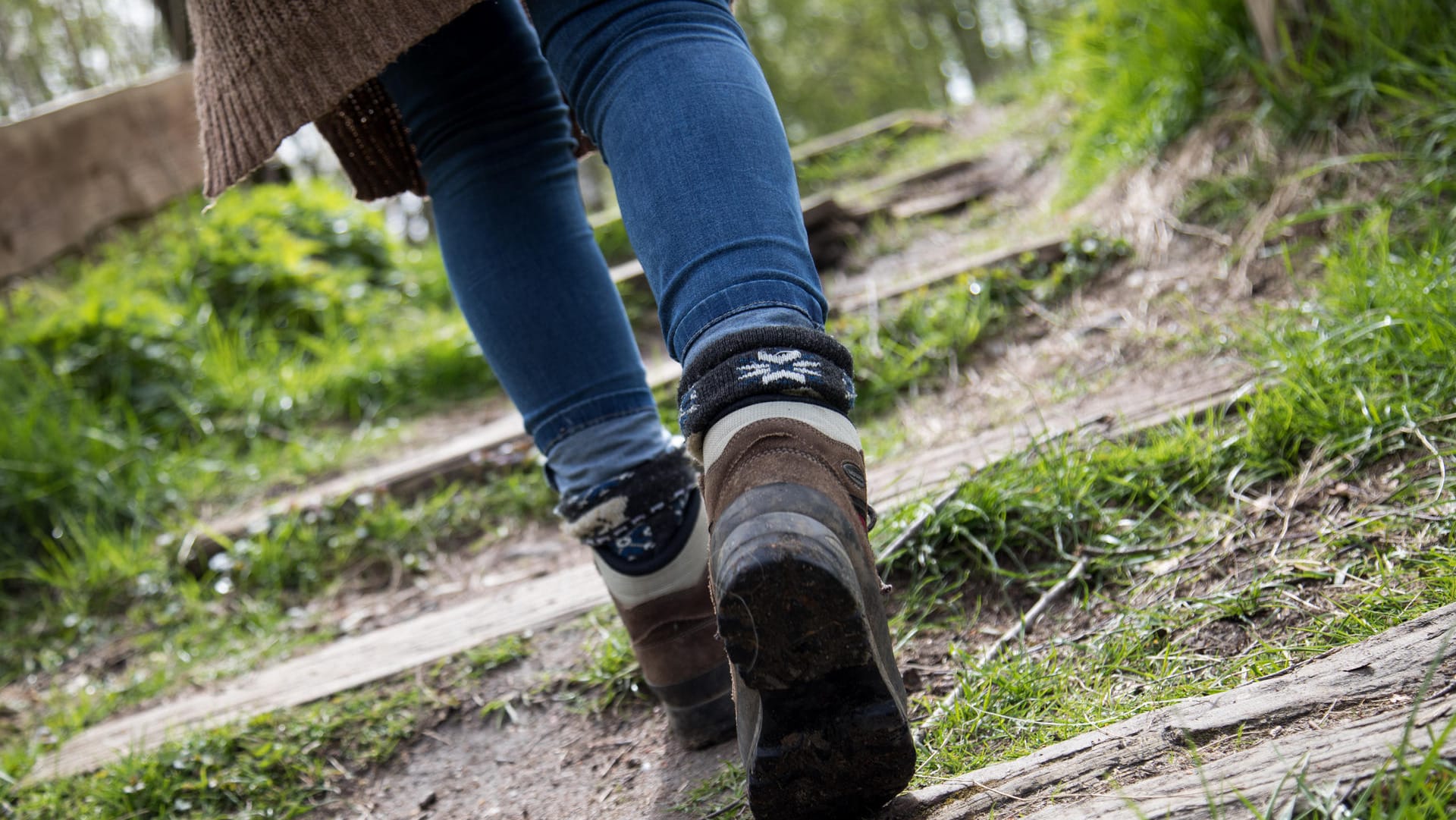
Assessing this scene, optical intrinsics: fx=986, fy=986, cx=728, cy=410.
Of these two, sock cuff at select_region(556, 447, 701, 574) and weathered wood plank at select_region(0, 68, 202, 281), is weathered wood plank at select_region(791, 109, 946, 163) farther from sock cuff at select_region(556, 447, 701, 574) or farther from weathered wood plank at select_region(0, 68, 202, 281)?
sock cuff at select_region(556, 447, 701, 574)

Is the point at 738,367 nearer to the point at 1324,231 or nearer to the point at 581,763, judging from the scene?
the point at 581,763

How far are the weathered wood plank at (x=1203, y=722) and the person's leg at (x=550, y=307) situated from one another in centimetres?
45

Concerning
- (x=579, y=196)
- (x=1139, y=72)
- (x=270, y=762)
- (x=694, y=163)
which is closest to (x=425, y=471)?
(x=270, y=762)

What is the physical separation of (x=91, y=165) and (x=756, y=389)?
203 inches

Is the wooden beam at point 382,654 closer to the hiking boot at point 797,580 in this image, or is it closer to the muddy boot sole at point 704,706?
the muddy boot sole at point 704,706

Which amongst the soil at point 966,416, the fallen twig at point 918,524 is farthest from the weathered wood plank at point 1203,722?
the fallen twig at point 918,524

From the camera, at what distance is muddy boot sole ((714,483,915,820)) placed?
781 millimetres

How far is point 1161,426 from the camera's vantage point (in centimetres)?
171

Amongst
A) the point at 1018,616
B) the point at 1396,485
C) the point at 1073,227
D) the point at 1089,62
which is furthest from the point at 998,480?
the point at 1089,62

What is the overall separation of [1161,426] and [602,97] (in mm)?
1198

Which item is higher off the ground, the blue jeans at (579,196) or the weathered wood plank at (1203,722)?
the blue jeans at (579,196)

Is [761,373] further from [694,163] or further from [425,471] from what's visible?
[425,471]

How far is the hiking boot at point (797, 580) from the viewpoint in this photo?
2.59ft

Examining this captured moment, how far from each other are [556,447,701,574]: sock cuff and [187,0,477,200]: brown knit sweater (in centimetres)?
54
